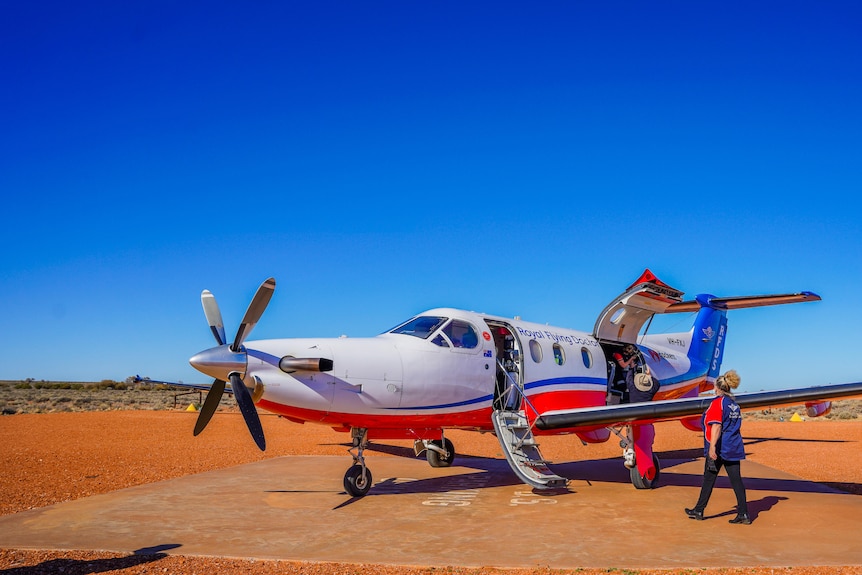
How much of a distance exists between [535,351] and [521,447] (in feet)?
6.82

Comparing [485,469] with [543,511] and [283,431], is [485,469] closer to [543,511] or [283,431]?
[543,511]

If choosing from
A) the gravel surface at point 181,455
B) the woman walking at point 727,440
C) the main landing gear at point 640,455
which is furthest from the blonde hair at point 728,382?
the main landing gear at point 640,455

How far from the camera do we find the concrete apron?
22.9 feet

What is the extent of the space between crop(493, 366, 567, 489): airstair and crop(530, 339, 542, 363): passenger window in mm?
761

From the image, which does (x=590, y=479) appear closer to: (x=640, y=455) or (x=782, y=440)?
(x=640, y=455)

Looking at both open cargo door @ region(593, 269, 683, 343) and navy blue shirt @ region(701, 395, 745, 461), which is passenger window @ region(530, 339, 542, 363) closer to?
open cargo door @ region(593, 269, 683, 343)

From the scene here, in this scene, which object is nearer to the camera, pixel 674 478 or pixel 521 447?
pixel 521 447

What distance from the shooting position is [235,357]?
29.2 feet

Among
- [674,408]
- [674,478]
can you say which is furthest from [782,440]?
[674,408]

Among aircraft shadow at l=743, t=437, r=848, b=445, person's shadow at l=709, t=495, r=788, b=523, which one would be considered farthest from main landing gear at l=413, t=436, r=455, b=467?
aircraft shadow at l=743, t=437, r=848, b=445

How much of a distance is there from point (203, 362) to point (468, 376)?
4.69 meters

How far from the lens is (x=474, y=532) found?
8.19 metres

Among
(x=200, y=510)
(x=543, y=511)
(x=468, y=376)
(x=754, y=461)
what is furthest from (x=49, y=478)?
(x=754, y=461)

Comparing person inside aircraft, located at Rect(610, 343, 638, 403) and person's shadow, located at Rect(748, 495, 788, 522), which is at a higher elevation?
person inside aircraft, located at Rect(610, 343, 638, 403)
